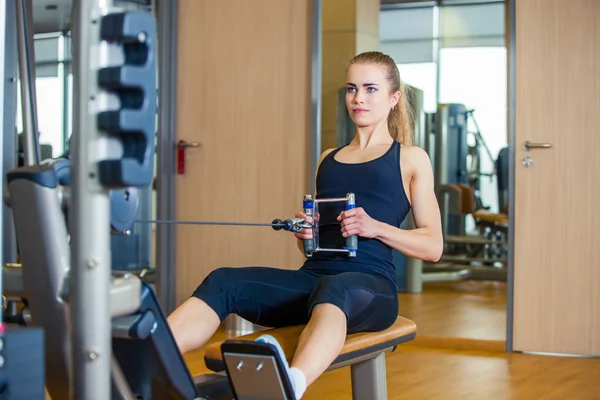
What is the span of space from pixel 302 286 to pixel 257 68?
2476 mm

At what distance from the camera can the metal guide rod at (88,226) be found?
1.41 m

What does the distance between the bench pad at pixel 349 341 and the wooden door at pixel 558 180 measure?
1872 millimetres

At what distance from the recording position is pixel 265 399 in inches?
72.8

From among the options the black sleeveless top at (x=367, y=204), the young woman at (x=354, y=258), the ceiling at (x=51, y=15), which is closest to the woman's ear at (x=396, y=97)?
the young woman at (x=354, y=258)

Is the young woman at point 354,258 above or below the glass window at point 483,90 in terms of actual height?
below

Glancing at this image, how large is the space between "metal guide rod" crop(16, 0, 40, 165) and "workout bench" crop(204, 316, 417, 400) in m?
0.77

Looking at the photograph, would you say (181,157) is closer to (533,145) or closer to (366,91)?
(533,145)

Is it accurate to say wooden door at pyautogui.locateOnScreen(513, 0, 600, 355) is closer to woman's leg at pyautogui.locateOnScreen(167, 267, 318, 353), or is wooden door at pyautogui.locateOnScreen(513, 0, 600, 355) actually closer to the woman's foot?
woman's leg at pyautogui.locateOnScreen(167, 267, 318, 353)

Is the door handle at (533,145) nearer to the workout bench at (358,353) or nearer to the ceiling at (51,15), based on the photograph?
the ceiling at (51,15)

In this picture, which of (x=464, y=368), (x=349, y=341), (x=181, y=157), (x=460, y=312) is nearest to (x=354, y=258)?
(x=349, y=341)

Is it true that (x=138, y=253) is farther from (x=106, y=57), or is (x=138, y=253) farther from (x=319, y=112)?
(x=106, y=57)

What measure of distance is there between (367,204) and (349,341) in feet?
1.37

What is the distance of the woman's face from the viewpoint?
2.42m

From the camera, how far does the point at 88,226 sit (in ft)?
4.66
